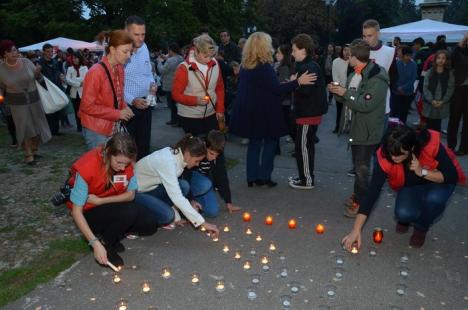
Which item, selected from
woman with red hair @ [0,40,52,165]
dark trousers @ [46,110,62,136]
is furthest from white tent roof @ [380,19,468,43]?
woman with red hair @ [0,40,52,165]

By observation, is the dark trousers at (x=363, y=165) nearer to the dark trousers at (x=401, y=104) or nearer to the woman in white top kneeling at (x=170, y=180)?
the woman in white top kneeling at (x=170, y=180)

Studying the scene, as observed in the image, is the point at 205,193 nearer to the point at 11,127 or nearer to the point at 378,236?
the point at 378,236

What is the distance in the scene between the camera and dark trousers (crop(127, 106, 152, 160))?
5170 mm

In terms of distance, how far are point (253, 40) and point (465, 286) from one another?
3.31 meters

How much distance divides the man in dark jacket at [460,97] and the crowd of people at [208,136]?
280cm

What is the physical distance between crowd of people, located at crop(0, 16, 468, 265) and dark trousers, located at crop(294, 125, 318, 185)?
0.05ft

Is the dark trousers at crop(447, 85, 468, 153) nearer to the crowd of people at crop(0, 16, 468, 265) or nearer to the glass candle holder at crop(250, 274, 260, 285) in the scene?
the crowd of people at crop(0, 16, 468, 265)

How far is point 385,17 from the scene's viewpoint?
171 feet

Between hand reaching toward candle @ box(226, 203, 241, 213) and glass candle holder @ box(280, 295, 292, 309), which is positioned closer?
glass candle holder @ box(280, 295, 292, 309)

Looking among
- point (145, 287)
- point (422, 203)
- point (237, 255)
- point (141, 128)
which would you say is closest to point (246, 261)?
point (237, 255)

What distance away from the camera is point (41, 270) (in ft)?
12.4

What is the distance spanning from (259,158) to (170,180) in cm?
208

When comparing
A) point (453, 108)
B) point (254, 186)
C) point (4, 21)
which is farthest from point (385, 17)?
point (254, 186)

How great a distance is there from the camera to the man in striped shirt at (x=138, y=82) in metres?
4.94
